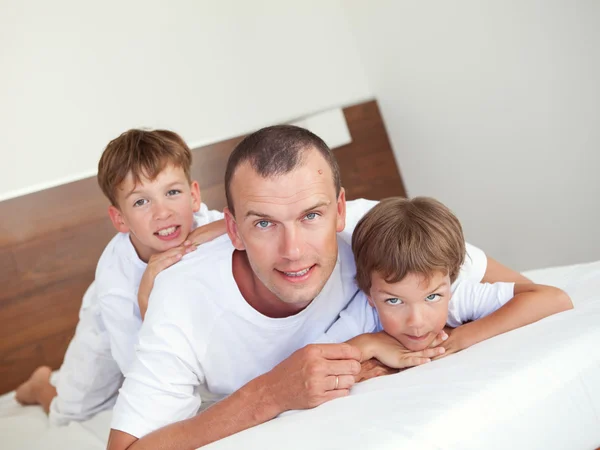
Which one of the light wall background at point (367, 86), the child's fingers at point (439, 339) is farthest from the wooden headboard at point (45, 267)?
the child's fingers at point (439, 339)

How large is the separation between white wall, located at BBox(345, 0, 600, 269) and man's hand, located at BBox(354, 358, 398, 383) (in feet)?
4.90

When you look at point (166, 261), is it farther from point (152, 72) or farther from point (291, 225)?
point (152, 72)

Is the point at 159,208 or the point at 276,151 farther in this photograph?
the point at 159,208

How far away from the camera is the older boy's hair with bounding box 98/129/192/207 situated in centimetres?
191

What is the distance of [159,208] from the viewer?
6.20 ft

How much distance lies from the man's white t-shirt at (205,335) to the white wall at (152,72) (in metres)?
1.14

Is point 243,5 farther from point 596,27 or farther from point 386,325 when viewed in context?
point 386,325

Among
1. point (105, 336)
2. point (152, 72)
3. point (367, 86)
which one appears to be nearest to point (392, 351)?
point (105, 336)

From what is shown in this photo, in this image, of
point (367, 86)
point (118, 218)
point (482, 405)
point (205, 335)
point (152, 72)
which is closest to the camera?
point (482, 405)

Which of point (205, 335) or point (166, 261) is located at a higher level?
point (166, 261)

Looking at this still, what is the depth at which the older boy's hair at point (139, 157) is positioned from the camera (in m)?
1.91

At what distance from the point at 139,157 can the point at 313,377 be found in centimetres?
90

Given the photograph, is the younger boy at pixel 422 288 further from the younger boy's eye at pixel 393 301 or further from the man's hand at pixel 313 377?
the man's hand at pixel 313 377

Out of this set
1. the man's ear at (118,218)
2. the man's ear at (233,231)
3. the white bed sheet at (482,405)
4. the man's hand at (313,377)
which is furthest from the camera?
the man's ear at (118,218)
